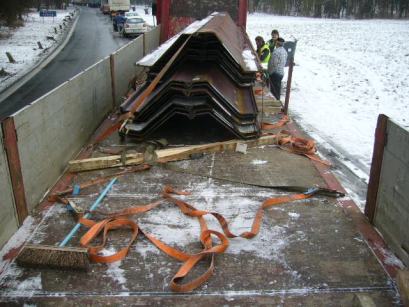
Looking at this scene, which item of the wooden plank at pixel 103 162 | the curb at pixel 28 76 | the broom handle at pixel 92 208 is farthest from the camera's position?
the curb at pixel 28 76

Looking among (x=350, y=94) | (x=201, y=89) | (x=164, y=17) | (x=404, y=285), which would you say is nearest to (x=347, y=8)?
(x=164, y=17)

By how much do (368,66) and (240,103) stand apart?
46.0 ft

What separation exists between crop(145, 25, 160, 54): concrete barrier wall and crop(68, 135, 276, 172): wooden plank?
26.9 ft

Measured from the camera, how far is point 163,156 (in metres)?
5.97

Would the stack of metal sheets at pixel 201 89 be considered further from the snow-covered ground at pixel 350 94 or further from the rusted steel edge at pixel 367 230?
the snow-covered ground at pixel 350 94

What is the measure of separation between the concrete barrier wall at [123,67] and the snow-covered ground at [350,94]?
4.17 meters

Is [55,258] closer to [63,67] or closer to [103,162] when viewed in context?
[103,162]

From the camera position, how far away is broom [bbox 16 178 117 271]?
11.6 ft

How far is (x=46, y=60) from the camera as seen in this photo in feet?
67.6

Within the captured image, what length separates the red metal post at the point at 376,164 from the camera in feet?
14.0

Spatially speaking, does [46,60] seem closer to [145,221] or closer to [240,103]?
[240,103]

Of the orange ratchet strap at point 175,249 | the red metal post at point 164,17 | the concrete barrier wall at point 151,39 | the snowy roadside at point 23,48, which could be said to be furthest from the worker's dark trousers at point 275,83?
the snowy roadside at point 23,48

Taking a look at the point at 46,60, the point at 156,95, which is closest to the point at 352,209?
the point at 156,95

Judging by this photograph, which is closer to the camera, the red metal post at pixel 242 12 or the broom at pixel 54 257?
the broom at pixel 54 257
